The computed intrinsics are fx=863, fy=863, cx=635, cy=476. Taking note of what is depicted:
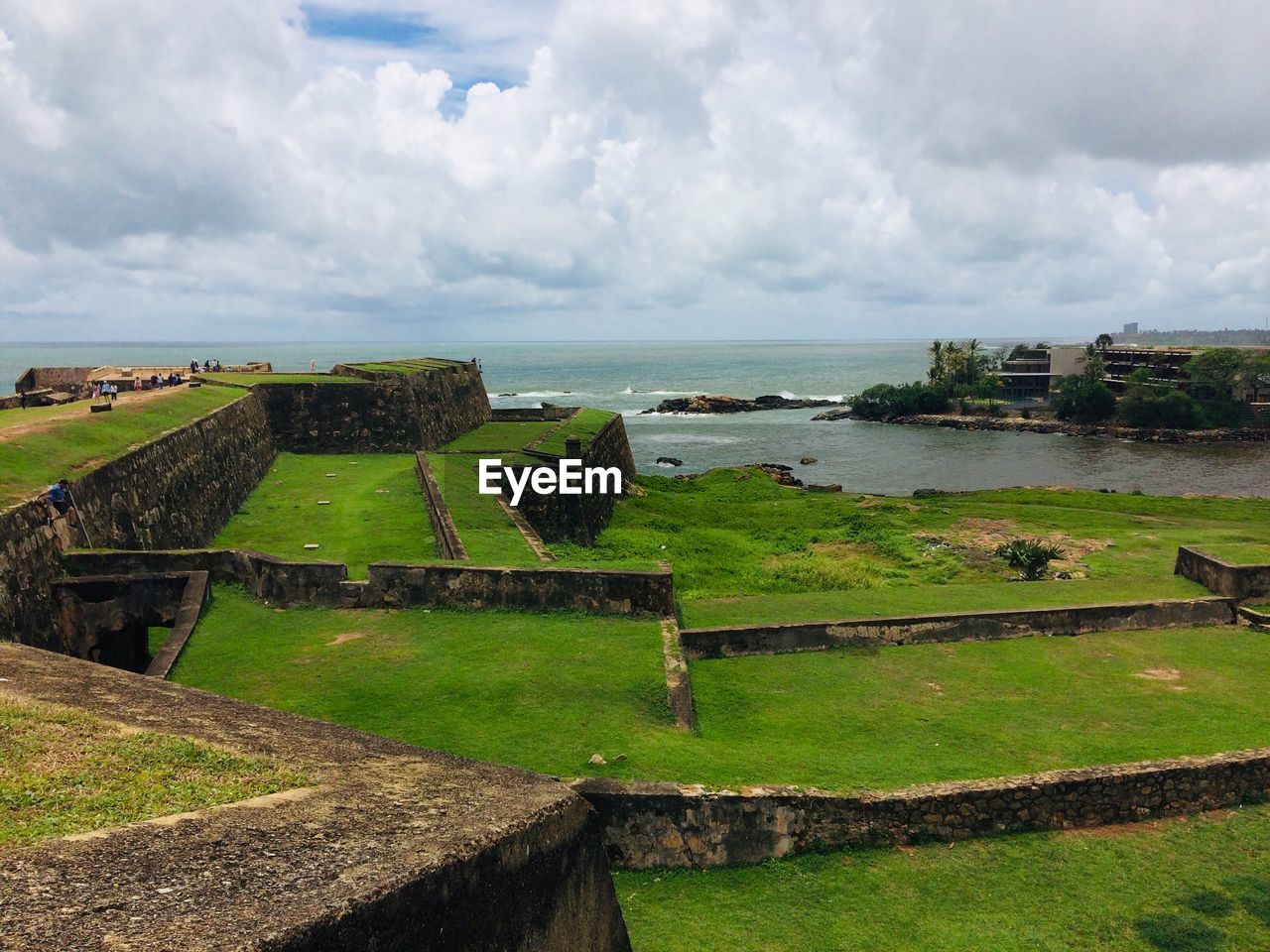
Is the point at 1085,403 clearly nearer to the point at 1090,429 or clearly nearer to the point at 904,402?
the point at 1090,429

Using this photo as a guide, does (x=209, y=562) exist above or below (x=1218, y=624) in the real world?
above

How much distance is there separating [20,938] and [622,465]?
120 ft

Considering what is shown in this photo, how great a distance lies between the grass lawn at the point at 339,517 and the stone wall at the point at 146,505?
28.4 inches

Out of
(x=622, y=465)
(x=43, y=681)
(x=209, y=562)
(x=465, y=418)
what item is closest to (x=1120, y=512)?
(x=622, y=465)

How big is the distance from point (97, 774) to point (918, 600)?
1365 cm

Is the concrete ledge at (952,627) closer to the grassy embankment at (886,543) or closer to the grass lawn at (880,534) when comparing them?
the grassy embankment at (886,543)

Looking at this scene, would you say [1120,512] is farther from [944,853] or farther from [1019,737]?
[944,853]

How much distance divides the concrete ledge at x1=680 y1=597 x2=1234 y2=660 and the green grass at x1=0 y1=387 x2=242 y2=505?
11.0 meters

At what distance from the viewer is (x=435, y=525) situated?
64.5ft

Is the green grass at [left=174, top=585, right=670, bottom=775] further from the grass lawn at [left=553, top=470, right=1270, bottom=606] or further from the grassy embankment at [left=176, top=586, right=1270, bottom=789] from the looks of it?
A: the grass lawn at [left=553, top=470, right=1270, bottom=606]

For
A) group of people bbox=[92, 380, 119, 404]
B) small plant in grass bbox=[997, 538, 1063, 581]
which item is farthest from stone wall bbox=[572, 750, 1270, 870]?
group of people bbox=[92, 380, 119, 404]

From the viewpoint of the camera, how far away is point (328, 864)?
4.32 meters

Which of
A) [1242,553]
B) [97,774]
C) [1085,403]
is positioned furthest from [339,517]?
[1085,403]

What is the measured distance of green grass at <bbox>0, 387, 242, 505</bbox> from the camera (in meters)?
14.2
